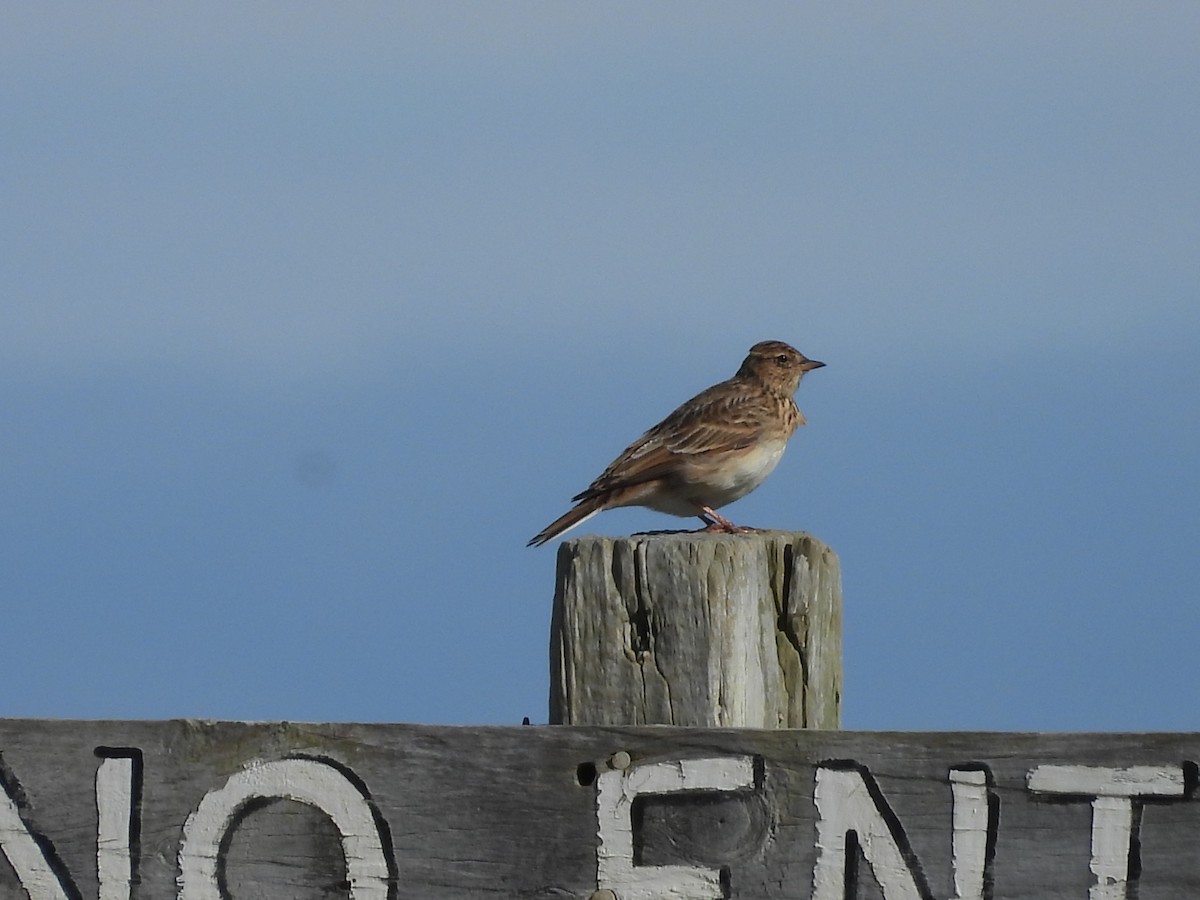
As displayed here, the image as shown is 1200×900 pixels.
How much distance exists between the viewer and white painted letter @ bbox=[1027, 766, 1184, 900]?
3.14 metres

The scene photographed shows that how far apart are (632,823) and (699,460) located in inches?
218

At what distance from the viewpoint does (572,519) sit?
27.3ft

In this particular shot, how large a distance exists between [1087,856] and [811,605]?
0.83 metres

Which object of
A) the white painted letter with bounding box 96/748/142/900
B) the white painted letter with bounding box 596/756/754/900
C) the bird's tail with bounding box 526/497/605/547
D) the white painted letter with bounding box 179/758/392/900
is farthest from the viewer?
the bird's tail with bounding box 526/497/605/547

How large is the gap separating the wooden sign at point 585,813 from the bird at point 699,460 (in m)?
4.63

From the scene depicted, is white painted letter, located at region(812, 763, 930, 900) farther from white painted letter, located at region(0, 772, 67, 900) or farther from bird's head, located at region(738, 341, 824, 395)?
bird's head, located at region(738, 341, 824, 395)

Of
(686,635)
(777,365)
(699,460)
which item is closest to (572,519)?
(699,460)

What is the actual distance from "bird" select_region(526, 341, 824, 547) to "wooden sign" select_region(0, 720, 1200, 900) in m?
4.63

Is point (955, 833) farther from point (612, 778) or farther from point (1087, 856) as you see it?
point (612, 778)

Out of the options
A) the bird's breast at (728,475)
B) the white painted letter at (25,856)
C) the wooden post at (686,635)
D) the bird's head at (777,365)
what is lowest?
the white painted letter at (25,856)

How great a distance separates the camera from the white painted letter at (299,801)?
3375 mm

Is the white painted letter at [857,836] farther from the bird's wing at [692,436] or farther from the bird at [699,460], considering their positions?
the bird's wing at [692,436]

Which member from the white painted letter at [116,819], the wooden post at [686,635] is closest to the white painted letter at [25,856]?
the white painted letter at [116,819]

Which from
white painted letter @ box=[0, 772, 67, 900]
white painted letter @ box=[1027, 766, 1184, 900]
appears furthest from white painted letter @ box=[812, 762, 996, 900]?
white painted letter @ box=[0, 772, 67, 900]
